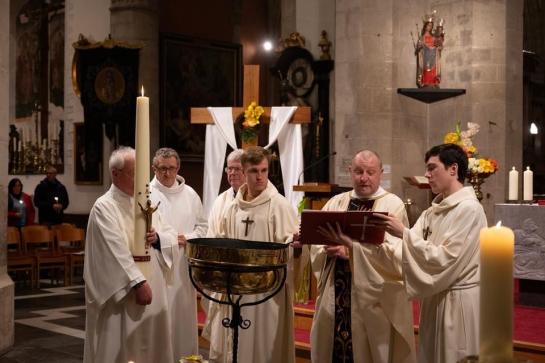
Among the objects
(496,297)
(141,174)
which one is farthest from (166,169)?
(496,297)

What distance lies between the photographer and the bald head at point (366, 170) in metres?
4.34

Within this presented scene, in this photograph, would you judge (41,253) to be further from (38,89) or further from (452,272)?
(452,272)

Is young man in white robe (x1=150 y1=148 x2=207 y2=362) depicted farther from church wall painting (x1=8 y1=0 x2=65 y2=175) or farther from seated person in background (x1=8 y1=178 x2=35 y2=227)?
church wall painting (x1=8 y1=0 x2=65 y2=175)

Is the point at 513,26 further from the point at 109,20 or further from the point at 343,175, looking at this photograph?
the point at 109,20

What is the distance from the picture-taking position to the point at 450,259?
373cm

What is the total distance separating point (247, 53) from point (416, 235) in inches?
562

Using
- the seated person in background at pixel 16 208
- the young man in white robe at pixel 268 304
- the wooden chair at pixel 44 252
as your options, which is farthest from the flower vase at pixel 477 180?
the seated person in background at pixel 16 208

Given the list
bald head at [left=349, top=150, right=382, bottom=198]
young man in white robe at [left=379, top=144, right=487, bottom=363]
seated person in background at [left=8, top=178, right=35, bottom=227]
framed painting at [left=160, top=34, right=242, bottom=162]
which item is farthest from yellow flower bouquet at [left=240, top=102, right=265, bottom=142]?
framed painting at [left=160, top=34, right=242, bottom=162]

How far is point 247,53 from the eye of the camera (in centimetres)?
1772

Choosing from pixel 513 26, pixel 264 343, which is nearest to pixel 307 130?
pixel 513 26

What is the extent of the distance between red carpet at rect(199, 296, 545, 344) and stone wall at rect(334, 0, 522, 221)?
318cm

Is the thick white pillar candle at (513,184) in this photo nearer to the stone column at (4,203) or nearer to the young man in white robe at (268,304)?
the young man in white robe at (268,304)

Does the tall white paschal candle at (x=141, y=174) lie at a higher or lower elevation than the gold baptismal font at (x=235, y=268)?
higher

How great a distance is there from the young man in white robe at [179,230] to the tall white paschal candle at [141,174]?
0.90 m
